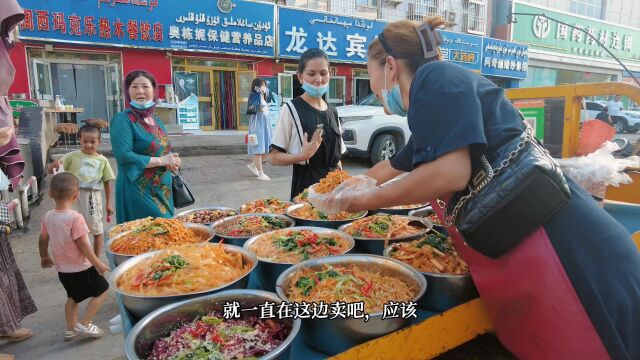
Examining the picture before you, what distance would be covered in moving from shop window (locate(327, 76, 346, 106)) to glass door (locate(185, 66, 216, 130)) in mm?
4854

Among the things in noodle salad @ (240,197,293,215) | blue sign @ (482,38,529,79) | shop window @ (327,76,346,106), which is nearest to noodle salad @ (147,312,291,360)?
noodle salad @ (240,197,293,215)

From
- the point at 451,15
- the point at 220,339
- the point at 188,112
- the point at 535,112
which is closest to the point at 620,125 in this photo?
the point at 451,15

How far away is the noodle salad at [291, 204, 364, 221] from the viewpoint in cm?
257

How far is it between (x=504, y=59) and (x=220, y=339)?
23.0 meters

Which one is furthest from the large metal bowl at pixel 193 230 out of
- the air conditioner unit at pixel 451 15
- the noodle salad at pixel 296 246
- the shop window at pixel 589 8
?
the shop window at pixel 589 8

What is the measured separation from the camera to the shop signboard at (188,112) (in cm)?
1346

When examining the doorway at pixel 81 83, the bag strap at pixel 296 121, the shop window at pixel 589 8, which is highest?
the shop window at pixel 589 8

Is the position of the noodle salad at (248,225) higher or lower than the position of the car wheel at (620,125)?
lower

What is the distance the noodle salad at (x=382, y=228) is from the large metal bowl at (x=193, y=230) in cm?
81

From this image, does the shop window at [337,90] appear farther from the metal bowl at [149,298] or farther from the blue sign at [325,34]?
the metal bowl at [149,298]

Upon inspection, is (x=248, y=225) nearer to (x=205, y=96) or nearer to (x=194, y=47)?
(x=194, y=47)

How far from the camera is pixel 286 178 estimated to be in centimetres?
876

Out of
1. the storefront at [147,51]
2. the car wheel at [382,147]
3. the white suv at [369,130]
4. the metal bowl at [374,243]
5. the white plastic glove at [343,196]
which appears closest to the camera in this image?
the white plastic glove at [343,196]

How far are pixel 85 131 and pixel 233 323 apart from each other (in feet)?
12.2
